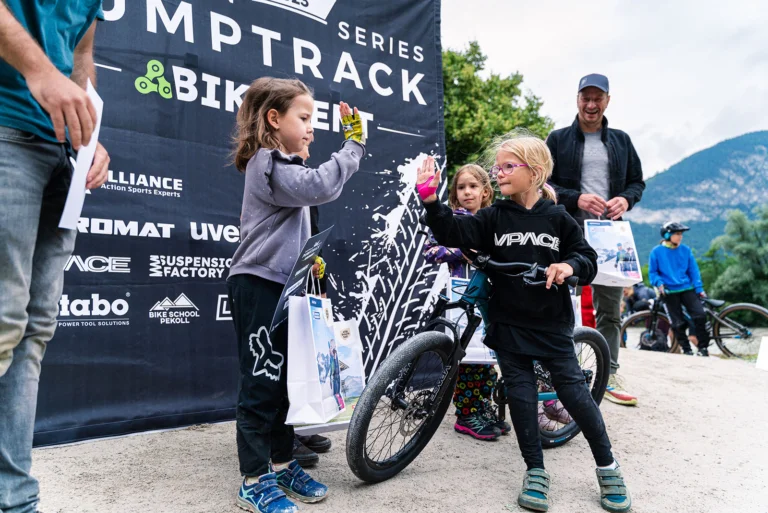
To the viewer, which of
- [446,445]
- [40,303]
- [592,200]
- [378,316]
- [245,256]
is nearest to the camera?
[40,303]

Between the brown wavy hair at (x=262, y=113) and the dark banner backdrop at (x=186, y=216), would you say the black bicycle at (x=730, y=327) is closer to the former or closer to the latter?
the dark banner backdrop at (x=186, y=216)

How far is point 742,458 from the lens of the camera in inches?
110

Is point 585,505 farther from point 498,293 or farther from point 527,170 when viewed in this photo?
point 527,170

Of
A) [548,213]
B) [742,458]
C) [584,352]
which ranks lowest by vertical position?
[742,458]

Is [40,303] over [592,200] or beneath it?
beneath

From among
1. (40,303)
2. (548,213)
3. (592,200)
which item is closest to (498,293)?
(548,213)

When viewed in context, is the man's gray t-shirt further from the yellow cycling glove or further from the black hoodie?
the yellow cycling glove

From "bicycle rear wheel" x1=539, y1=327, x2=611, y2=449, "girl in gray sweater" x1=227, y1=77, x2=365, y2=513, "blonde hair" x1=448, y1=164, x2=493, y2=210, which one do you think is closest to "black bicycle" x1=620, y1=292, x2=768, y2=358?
"bicycle rear wheel" x1=539, y1=327, x2=611, y2=449

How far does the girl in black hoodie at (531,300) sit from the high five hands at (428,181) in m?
0.02

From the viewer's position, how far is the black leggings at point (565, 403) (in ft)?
7.10

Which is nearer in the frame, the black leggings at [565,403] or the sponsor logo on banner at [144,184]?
the black leggings at [565,403]

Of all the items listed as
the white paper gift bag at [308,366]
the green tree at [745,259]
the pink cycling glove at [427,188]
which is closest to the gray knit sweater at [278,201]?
the white paper gift bag at [308,366]

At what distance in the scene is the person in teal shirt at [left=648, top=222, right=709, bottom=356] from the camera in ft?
24.5

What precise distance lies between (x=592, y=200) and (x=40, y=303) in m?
2.85
